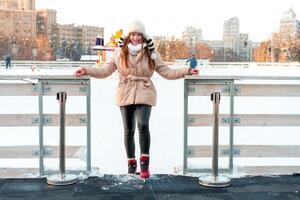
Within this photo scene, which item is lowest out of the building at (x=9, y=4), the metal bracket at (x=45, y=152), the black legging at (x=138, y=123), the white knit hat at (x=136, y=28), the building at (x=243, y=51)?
the metal bracket at (x=45, y=152)

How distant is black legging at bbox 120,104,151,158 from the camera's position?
14.2 feet

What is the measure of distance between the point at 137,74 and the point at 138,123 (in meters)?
0.44

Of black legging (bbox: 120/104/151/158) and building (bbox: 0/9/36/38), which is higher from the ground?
building (bbox: 0/9/36/38)

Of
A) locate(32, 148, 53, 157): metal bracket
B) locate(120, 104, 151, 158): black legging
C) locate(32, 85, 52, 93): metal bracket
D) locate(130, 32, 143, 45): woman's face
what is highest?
locate(130, 32, 143, 45): woman's face

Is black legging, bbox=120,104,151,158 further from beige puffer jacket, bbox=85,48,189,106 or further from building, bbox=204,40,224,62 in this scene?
building, bbox=204,40,224,62

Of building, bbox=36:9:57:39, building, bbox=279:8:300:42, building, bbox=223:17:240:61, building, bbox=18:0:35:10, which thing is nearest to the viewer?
building, bbox=279:8:300:42

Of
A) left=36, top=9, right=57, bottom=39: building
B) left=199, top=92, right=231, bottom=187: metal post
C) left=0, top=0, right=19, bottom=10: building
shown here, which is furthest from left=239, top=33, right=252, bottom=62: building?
left=199, top=92, right=231, bottom=187: metal post

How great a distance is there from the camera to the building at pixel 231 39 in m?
84.6

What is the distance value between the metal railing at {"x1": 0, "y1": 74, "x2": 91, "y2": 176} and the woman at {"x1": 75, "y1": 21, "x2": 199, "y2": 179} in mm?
207

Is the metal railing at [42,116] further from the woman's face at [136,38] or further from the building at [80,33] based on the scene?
the building at [80,33]

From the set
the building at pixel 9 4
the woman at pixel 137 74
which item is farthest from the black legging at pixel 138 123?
the building at pixel 9 4

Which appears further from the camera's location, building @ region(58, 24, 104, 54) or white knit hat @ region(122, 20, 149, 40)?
building @ region(58, 24, 104, 54)

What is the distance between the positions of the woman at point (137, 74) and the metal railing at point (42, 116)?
207mm

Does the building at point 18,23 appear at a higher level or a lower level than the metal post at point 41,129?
higher
